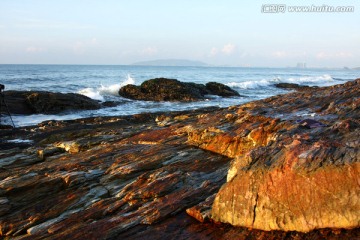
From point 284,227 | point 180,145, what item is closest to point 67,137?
point 180,145

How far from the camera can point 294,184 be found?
577cm

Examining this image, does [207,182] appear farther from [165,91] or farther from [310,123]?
[165,91]

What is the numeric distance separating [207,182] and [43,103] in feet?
75.3

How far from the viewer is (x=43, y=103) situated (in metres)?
27.6

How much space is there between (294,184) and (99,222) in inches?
149

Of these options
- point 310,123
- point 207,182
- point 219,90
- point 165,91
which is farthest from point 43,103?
point 310,123

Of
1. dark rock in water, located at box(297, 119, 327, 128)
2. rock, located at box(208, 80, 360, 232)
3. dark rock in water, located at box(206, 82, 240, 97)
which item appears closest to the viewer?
rock, located at box(208, 80, 360, 232)

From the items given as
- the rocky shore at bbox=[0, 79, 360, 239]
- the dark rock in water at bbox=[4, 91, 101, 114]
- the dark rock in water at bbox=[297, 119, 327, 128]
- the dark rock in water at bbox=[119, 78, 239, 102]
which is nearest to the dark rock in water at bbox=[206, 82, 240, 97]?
the dark rock in water at bbox=[119, 78, 239, 102]

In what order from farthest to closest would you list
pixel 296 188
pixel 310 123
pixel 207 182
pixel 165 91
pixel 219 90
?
pixel 219 90 → pixel 165 91 → pixel 310 123 → pixel 207 182 → pixel 296 188

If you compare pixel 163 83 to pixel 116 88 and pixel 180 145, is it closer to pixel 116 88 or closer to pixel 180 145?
pixel 116 88

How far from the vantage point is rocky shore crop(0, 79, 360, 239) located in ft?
18.5

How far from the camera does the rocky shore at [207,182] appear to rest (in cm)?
562

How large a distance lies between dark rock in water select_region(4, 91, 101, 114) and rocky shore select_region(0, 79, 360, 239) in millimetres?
14657

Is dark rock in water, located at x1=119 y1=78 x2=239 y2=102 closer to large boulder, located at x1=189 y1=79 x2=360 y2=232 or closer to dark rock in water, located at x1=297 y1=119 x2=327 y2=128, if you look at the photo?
dark rock in water, located at x1=297 y1=119 x2=327 y2=128
